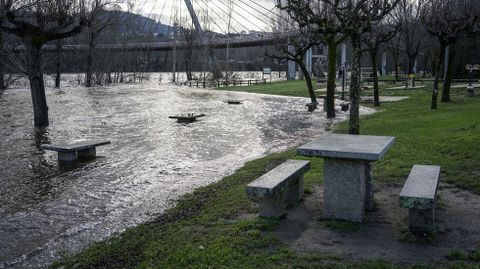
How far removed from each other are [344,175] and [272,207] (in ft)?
2.90

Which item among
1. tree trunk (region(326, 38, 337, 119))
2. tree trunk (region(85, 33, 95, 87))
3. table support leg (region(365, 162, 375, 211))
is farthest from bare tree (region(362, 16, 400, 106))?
tree trunk (region(85, 33, 95, 87))

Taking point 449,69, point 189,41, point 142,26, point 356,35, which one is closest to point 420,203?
point 356,35

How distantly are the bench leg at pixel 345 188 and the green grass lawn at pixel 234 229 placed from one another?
0.73 m

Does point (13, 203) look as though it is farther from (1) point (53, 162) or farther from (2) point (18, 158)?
(2) point (18, 158)

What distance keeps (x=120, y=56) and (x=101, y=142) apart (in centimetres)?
5246

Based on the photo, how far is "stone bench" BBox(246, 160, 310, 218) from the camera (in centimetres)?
537

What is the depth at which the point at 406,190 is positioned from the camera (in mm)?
5180

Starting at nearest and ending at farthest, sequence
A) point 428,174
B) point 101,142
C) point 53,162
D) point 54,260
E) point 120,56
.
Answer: point 54,260
point 428,174
point 53,162
point 101,142
point 120,56

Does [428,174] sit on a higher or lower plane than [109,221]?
higher

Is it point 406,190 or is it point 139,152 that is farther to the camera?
point 139,152

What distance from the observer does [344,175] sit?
550 centimetres

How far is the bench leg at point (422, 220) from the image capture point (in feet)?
16.5

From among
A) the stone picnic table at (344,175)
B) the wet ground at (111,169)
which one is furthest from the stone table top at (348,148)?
the wet ground at (111,169)

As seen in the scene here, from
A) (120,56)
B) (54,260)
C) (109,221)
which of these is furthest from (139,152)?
(120,56)
